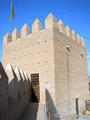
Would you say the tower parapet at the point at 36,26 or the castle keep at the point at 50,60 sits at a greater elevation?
the tower parapet at the point at 36,26

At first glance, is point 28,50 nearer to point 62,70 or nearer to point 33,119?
point 62,70

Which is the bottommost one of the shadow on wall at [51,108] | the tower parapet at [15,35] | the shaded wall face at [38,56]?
the shadow on wall at [51,108]

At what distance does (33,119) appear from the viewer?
17.5ft

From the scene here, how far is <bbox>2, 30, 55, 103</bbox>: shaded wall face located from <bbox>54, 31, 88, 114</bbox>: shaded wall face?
1.28 feet

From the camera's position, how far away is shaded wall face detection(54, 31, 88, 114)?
698 centimetres

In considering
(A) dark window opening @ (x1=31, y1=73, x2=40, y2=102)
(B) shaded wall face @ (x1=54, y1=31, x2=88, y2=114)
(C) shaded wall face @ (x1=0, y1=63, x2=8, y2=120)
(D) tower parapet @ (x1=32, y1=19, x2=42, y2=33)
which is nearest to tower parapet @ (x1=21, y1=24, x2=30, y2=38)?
(D) tower parapet @ (x1=32, y1=19, x2=42, y2=33)

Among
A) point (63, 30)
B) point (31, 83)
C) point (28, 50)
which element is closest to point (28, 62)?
point (28, 50)

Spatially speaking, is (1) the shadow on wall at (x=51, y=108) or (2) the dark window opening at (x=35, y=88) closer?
(1) the shadow on wall at (x=51, y=108)

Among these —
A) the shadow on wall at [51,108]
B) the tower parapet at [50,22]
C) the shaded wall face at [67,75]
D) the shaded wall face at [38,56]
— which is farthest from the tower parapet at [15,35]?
the shadow on wall at [51,108]

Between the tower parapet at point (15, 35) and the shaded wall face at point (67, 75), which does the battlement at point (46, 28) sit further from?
the shaded wall face at point (67, 75)

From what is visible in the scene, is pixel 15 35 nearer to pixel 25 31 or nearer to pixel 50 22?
pixel 25 31

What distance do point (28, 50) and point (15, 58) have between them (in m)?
1.50

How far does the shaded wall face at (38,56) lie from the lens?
269 inches

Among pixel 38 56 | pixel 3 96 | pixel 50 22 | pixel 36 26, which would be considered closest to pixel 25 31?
pixel 36 26
